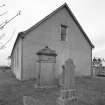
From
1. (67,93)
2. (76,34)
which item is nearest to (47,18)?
(76,34)

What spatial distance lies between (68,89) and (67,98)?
0.37m

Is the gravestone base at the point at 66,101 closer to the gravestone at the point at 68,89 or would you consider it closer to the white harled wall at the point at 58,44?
the gravestone at the point at 68,89

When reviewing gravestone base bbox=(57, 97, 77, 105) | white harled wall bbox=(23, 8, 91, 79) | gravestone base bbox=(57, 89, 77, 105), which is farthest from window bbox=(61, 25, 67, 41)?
gravestone base bbox=(57, 97, 77, 105)

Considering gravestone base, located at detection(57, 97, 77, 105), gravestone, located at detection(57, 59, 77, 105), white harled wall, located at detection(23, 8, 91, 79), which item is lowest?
gravestone base, located at detection(57, 97, 77, 105)

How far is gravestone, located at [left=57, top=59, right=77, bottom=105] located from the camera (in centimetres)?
501

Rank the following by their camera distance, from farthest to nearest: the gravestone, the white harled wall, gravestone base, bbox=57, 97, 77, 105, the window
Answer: the window, the white harled wall, the gravestone, gravestone base, bbox=57, 97, 77, 105

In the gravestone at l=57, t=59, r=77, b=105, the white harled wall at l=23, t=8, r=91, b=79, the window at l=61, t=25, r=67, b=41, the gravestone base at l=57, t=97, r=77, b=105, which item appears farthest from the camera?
the window at l=61, t=25, r=67, b=41

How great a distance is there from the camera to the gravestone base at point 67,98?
4.95 m

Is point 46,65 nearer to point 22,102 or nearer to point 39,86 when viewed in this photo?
point 39,86

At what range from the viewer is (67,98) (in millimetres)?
5074

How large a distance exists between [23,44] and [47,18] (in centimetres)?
375

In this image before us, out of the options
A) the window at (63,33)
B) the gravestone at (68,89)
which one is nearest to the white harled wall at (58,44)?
the window at (63,33)

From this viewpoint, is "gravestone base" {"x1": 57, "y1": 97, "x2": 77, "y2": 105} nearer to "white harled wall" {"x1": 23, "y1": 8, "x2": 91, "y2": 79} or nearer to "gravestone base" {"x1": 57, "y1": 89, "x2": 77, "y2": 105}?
"gravestone base" {"x1": 57, "y1": 89, "x2": 77, "y2": 105}

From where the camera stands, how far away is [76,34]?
47.3 feet
